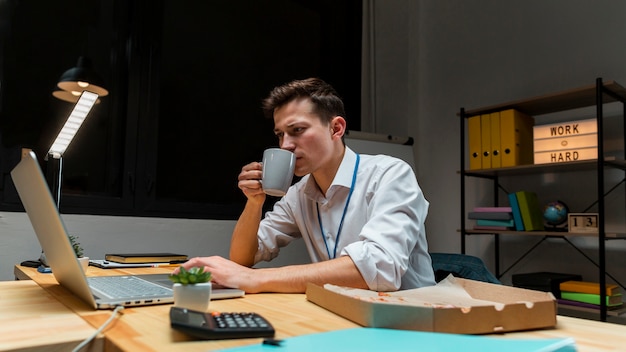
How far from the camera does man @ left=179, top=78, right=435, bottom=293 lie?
3.38 ft

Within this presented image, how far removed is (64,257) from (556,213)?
2269 millimetres

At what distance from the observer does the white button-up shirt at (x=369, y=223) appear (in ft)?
3.43

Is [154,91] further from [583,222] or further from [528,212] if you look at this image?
[583,222]

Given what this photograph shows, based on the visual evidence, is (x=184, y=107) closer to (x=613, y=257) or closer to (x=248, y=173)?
(x=248, y=173)

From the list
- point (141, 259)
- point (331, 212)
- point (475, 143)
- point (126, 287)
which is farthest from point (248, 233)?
point (475, 143)

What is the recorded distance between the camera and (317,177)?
1555mm

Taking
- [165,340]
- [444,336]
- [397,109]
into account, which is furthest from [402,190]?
[397,109]

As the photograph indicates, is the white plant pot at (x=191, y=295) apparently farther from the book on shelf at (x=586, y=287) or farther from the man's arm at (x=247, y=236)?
the book on shelf at (x=586, y=287)

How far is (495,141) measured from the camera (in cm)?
254

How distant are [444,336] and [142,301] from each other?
522 mm

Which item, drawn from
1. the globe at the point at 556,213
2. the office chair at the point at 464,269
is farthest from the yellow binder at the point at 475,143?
the office chair at the point at 464,269

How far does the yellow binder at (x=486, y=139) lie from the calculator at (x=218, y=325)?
7.18ft

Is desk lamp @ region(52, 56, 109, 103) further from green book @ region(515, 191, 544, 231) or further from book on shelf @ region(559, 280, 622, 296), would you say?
book on shelf @ region(559, 280, 622, 296)

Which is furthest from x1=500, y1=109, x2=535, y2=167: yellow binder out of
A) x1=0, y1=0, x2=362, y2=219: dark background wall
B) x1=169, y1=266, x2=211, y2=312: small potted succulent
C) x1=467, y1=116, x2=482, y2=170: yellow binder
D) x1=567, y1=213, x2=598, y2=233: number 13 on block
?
x1=169, y1=266, x2=211, y2=312: small potted succulent
